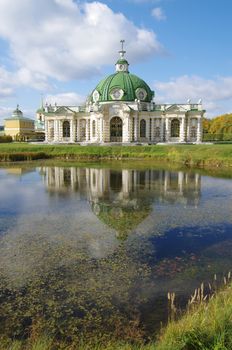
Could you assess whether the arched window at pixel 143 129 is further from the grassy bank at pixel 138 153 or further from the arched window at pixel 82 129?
the grassy bank at pixel 138 153

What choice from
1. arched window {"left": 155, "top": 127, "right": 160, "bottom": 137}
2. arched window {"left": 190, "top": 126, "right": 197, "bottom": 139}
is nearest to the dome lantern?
arched window {"left": 155, "top": 127, "right": 160, "bottom": 137}

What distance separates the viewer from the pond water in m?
6.57

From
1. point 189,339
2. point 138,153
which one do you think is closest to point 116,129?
point 138,153

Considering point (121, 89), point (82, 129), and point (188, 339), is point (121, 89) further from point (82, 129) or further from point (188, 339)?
point (188, 339)

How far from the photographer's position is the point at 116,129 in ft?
183

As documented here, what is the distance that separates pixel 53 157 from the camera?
1668 inches

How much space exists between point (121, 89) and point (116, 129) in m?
6.56

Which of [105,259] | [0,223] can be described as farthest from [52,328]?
[0,223]

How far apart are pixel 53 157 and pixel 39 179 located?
17.3 meters

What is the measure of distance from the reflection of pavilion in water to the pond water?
8 cm

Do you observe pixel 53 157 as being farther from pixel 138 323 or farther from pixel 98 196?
pixel 138 323

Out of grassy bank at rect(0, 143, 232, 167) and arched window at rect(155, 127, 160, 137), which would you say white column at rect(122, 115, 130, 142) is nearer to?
arched window at rect(155, 127, 160, 137)

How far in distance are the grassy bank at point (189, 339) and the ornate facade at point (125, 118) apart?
49468mm

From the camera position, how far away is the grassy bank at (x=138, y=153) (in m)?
35.2
